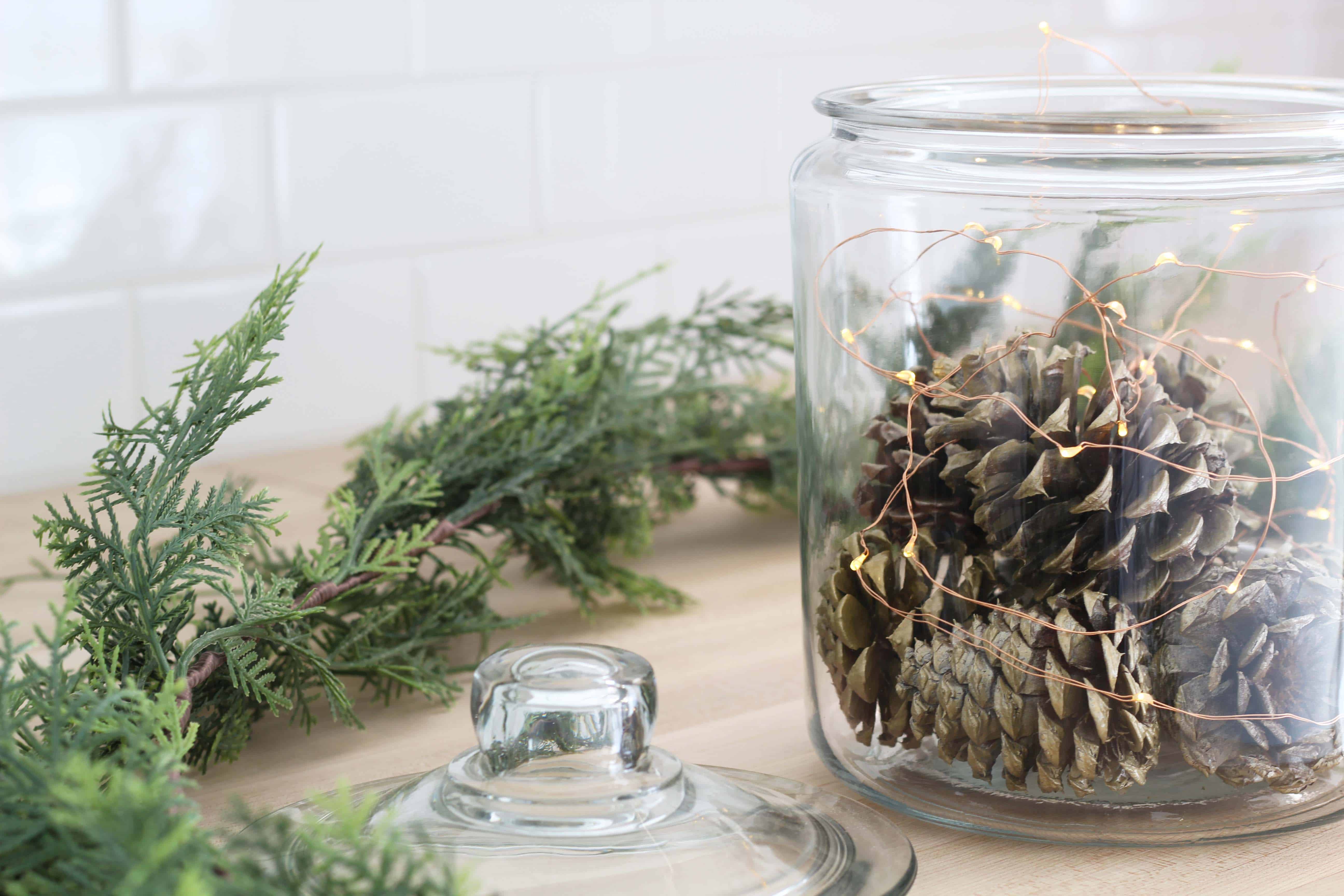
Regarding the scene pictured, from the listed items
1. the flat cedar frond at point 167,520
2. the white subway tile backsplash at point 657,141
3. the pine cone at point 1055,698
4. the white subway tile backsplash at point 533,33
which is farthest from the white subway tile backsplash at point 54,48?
the pine cone at point 1055,698

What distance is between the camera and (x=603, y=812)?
34cm

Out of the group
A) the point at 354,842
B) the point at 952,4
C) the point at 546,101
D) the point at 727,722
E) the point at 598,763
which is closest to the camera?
the point at 354,842

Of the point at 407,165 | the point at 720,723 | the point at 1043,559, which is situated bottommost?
the point at 720,723

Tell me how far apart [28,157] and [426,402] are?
1.07ft

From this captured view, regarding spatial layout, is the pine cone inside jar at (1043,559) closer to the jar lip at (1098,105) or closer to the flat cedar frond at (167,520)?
the jar lip at (1098,105)

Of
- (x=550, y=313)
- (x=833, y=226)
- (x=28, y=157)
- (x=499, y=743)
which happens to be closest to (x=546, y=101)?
(x=550, y=313)

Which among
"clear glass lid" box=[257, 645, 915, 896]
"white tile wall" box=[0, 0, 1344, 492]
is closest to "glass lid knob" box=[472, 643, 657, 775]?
"clear glass lid" box=[257, 645, 915, 896]

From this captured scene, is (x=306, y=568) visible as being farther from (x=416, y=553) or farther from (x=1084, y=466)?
(x=1084, y=466)

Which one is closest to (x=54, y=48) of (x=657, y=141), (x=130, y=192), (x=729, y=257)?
(x=130, y=192)

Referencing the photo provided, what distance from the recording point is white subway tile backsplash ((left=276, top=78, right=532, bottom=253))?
892 mm

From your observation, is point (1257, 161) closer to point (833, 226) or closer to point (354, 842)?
point (833, 226)

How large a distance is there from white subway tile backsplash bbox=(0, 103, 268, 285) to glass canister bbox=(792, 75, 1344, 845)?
0.56 metres

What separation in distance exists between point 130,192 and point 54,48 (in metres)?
0.10

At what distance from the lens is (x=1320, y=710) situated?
0.39 m
